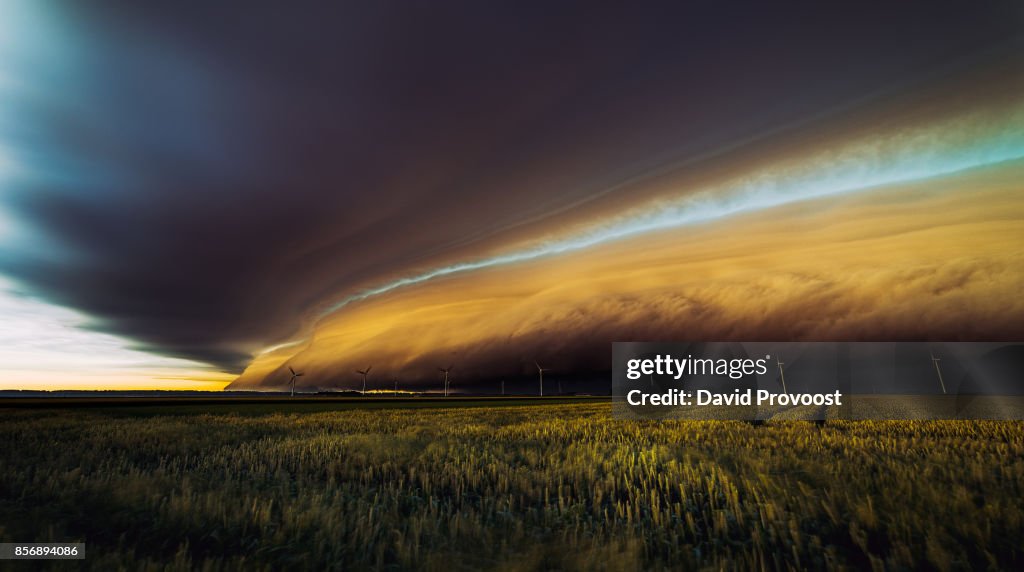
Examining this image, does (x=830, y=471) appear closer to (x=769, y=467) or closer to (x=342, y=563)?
(x=769, y=467)

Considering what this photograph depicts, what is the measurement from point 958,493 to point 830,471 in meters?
2.92

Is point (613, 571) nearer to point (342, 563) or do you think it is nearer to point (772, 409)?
point (342, 563)

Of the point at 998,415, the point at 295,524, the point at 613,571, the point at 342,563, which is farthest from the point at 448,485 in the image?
the point at 998,415

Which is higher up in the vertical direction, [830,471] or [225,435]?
[830,471]

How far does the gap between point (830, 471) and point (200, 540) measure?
12.6m

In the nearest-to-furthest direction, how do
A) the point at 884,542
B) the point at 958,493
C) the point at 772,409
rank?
the point at 884,542 → the point at 958,493 → the point at 772,409

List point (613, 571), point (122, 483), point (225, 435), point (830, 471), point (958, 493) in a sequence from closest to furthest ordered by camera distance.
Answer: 1. point (613, 571)
2. point (958, 493)
3. point (122, 483)
4. point (830, 471)
5. point (225, 435)

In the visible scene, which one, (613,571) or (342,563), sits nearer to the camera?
(613,571)

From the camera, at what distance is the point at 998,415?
3108 cm

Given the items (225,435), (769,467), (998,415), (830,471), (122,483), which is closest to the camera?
(122,483)

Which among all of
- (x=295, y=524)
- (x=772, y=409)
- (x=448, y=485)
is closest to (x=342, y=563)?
(x=295, y=524)

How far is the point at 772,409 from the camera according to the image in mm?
35938

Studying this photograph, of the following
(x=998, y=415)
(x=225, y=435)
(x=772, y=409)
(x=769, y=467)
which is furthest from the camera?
(x=772, y=409)

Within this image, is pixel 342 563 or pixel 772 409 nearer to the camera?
pixel 342 563
